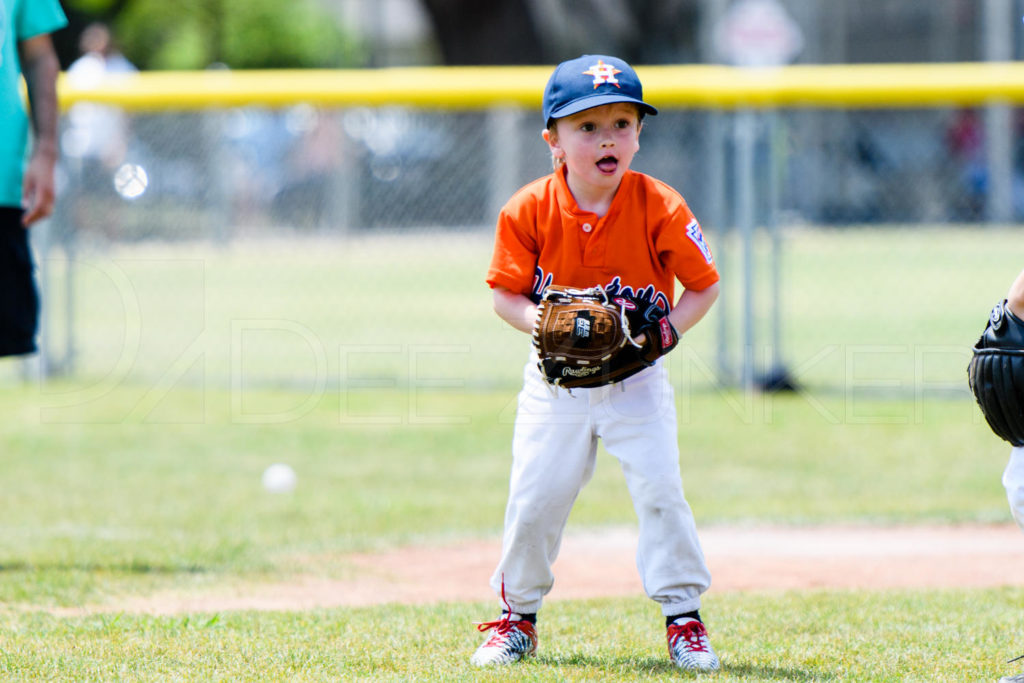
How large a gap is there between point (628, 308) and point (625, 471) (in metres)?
0.46

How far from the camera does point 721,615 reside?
4.42 m

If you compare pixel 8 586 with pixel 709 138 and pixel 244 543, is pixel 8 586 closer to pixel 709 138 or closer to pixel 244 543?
pixel 244 543

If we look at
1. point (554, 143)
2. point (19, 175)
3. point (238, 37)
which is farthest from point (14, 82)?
point (238, 37)

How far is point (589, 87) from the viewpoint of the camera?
363 cm

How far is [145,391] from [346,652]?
236 inches

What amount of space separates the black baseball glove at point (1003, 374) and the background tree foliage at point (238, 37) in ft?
120

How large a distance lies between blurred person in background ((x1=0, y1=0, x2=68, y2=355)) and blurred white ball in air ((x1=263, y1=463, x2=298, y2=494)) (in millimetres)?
2028

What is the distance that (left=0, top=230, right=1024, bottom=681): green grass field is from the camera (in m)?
3.95

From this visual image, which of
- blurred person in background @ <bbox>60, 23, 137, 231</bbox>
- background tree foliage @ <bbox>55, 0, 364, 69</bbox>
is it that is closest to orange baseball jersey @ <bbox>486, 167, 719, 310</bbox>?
blurred person in background @ <bbox>60, 23, 137, 231</bbox>

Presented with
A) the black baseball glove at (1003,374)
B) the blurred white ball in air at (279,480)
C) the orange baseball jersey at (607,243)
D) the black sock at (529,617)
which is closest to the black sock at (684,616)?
the black sock at (529,617)

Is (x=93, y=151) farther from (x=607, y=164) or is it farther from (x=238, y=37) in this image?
(x=238, y=37)

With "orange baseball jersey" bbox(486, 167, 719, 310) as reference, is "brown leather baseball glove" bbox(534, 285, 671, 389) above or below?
below

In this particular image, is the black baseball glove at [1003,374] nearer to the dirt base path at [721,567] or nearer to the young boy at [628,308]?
the young boy at [628,308]

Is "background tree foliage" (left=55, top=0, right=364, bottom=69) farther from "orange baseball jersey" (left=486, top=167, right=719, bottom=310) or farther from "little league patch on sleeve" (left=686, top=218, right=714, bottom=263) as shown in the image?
"little league patch on sleeve" (left=686, top=218, right=714, bottom=263)
